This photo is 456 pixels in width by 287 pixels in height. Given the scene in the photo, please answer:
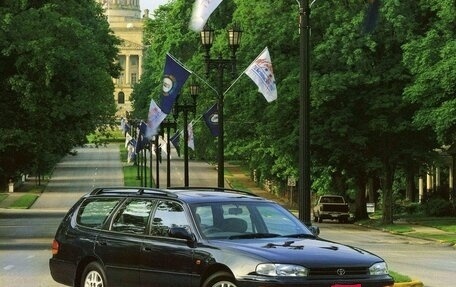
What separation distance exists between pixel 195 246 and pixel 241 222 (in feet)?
2.42

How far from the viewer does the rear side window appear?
1580 cm

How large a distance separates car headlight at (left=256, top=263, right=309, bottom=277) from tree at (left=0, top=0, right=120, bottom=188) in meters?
32.7

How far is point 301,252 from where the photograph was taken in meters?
13.3

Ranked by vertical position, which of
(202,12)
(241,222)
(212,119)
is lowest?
(241,222)

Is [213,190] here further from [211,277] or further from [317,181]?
[317,181]

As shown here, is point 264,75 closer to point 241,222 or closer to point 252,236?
point 241,222

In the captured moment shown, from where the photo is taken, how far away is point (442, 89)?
166 feet

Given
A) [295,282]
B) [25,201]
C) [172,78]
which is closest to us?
[295,282]

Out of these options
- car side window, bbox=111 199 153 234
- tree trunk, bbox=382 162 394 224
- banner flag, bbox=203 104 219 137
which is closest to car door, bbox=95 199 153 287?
car side window, bbox=111 199 153 234

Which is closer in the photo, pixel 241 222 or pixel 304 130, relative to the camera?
pixel 241 222

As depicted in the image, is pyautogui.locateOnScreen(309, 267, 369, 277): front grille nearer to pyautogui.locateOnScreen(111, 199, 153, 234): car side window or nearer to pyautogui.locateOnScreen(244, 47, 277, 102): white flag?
pyautogui.locateOnScreen(111, 199, 153, 234): car side window

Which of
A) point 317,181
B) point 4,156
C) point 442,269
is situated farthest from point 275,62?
point 442,269

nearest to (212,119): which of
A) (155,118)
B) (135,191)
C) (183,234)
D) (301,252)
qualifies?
(155,118)

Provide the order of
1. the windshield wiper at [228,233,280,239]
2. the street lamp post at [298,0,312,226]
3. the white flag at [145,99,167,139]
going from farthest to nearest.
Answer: the white flag at [145,99,167,139]
the street lamp post at [298,0,312,226]
the windshield wiper at [228,233,280,239]
